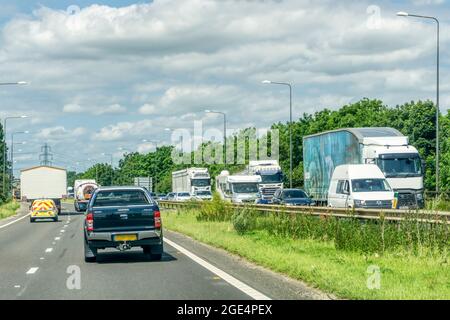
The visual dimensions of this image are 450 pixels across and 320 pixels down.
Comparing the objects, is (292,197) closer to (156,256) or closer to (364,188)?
(364,188)

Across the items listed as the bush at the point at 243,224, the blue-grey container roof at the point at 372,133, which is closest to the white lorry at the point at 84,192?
the blue-grey container roof at the point at 372,133

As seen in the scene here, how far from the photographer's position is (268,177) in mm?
55906

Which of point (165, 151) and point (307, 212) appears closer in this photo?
point (307, 212)

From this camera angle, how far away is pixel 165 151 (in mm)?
164125

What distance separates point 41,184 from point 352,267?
50.9 meters

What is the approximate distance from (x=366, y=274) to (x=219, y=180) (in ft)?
155

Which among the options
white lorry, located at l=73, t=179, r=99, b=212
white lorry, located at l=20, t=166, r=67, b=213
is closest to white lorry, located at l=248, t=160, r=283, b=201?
white lorry, located at l=20, t=166, r=67, b=213

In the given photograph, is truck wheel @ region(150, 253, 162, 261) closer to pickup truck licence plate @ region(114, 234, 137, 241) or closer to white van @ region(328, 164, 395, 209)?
pickup truck licence plate @ region(114, 234, 137, 241)

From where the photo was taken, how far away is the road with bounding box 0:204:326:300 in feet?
40.5

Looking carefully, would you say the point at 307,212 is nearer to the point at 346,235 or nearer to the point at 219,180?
the point at 346,235

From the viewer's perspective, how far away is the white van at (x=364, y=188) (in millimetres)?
32594

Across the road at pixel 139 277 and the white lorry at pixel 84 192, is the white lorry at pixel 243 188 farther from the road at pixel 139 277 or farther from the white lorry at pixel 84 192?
the road at pixel 139 277
